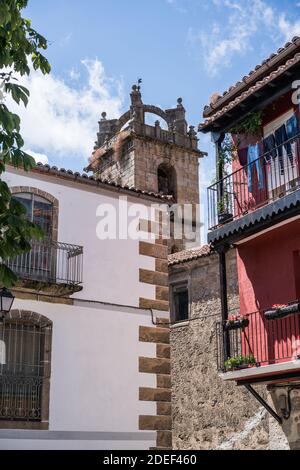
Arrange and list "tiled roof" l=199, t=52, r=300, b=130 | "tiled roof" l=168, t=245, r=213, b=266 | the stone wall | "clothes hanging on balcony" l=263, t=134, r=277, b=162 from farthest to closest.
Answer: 1. "tiled roof" l=168, t=245, r=213, b=266
2. the stone wall
3. "clothes hanging on balcony" l=263, t=134, r=277, b=162
4. "tiled roof" l=199, t=52, r=300, b=130

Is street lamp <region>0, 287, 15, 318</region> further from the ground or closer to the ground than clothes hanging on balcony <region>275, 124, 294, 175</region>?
closer to the ground

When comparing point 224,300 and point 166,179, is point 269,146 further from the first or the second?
point 166,179

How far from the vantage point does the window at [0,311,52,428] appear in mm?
13219

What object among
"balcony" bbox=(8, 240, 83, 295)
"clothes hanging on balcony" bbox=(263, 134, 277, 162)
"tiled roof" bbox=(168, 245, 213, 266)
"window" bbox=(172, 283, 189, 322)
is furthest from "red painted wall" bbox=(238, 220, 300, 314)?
"window" bbox=(172, 283, 189, 322)

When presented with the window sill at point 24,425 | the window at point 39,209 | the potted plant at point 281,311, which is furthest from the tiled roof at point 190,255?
the window sill at point 24,425

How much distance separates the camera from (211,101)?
50.5ft

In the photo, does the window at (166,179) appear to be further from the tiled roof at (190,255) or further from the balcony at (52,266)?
the balcony at (52,266)

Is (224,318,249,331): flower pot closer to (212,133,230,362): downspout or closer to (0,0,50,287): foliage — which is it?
(212,133,230,362): downspout

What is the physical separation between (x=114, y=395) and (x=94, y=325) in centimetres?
146

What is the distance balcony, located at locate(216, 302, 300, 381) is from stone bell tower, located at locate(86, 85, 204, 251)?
23198 millimetres

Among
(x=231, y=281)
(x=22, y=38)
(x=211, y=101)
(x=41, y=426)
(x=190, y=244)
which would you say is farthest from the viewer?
(x=190, y=244)

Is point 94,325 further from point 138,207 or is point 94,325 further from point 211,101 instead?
point 211,101
